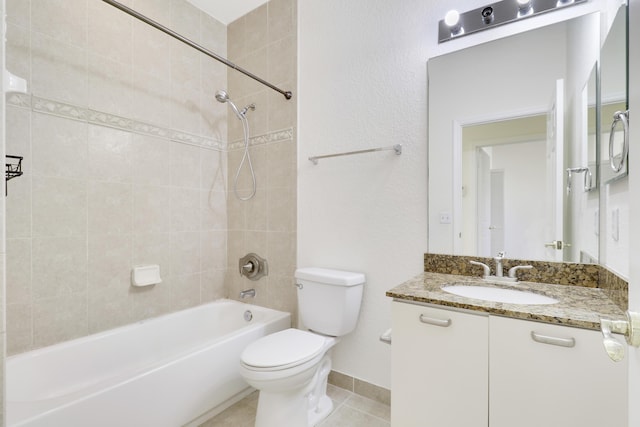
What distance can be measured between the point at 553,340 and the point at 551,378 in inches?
4.6

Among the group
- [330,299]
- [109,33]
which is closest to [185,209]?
[109,33]

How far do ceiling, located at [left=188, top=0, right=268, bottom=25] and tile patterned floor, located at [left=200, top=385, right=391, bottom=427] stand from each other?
2818mm

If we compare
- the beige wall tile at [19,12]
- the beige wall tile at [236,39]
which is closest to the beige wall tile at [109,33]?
the beige wall tile at [19,12]

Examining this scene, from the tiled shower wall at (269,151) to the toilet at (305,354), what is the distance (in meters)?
0.38

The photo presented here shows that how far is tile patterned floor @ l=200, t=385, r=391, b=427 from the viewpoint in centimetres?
167

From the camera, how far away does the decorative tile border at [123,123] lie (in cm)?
161

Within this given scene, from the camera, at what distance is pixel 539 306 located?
3.36 feet

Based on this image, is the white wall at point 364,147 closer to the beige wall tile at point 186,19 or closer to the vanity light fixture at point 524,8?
the vanity light fixture at point 524,8

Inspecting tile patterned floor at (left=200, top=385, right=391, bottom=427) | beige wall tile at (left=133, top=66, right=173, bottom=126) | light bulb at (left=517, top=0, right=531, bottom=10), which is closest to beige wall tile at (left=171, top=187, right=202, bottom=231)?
beige wall tile at (left=133, top=66, right=173, bottom=126)

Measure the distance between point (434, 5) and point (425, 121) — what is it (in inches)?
24.7

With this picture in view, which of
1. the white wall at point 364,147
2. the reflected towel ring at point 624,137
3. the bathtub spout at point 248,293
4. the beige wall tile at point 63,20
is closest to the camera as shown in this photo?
the reflected towel ring at point 624,137

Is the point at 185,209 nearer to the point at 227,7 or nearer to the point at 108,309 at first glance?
the point at 108,309

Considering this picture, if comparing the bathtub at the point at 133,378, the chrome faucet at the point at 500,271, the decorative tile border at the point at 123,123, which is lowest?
the bathtub at the point at 133,378

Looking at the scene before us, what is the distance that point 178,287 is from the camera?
2268mm
